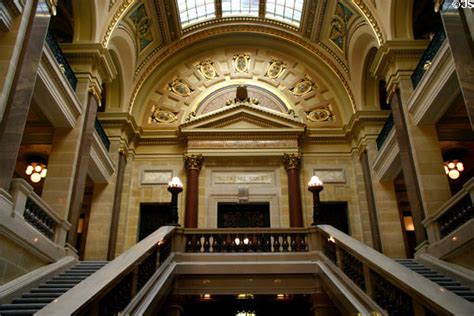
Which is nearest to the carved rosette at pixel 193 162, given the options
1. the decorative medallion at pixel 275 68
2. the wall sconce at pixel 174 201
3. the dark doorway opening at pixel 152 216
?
the dark doorway opening at pixel 152 216

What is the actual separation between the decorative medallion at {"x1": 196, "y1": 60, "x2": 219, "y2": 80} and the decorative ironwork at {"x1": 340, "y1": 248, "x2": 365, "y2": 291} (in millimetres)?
11098

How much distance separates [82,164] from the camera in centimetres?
1091

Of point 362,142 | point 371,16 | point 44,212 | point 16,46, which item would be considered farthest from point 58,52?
point 362,142

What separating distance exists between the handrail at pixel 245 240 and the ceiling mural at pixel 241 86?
7.12 metres

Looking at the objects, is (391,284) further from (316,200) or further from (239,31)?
(239,31)

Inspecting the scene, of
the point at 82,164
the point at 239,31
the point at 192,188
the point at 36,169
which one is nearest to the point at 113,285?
the point at 82,164

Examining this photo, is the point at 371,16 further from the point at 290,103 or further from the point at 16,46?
the point at 16,46

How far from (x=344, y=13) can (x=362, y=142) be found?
439 cm

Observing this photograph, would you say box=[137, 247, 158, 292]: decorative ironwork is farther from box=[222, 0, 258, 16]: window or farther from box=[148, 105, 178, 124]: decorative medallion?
box=[222, 0, 258, 16]: window

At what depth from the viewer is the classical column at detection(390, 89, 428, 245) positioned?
1012 cm

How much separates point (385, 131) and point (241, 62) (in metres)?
6.71

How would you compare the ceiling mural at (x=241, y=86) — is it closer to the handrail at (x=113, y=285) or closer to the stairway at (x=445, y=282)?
the stairway at (x=445, y=282)

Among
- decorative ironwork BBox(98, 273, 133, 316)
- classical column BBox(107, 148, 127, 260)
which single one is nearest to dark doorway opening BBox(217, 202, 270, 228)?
classical column BBox(107, 148, 127, 260)

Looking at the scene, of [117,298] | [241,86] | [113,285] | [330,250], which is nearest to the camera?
[113,285]
